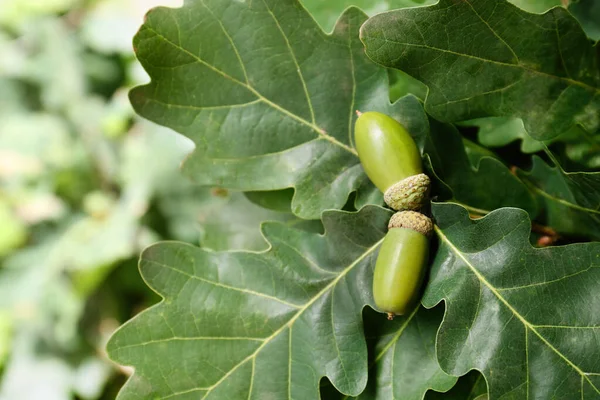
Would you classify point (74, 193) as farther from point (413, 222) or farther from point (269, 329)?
point (413, 222)

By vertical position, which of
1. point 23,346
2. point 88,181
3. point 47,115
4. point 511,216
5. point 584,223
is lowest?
point 23,346

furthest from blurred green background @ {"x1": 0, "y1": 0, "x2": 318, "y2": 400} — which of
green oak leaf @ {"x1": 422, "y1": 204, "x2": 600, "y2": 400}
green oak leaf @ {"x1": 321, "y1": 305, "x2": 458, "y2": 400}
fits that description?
green oak leaf @ {"x1": 422, "y1": 204, "x2": 600, "y2": 400}

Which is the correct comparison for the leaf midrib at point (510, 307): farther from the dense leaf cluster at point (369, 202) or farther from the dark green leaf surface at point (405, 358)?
the dark green leaf surface at point (405, 358)

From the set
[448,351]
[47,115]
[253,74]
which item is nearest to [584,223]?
[448,351]

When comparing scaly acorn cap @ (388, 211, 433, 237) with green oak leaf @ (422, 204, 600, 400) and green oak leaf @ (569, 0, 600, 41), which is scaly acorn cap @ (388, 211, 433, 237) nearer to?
green oak leaf @ (422, 204, 600, 400)

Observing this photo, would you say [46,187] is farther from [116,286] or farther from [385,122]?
[385,122]
